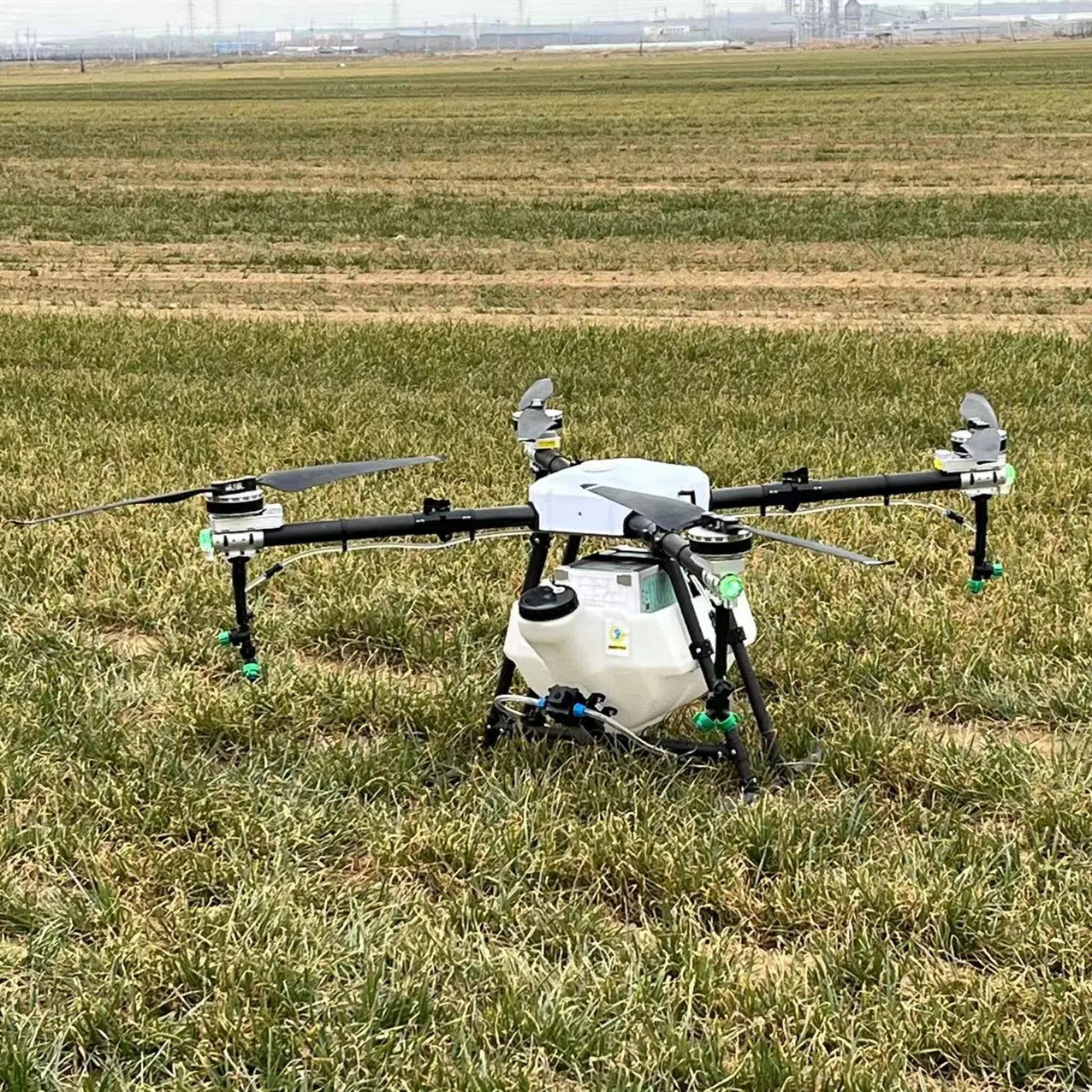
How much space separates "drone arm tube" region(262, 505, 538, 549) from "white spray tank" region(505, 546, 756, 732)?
0.21m

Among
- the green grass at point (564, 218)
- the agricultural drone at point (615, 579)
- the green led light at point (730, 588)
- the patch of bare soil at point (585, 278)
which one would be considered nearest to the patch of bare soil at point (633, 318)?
the patch of bare soil at point (585, 278)

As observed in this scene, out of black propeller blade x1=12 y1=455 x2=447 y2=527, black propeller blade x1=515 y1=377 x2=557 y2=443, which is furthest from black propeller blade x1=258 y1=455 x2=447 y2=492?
black propeller blade x1=515 y1=377 x2=557 y2=443

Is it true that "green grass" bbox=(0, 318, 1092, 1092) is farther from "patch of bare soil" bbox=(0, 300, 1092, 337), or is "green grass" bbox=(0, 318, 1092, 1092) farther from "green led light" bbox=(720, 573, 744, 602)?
"patch of bare soil" bbox=(0, 300, 1092, 337)

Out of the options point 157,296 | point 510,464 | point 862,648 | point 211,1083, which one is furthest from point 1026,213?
point 211,1083

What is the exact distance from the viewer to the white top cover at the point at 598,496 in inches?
152

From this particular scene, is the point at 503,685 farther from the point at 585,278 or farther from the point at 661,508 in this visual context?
the point at 585,278

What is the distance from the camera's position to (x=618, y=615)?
390 centimetres

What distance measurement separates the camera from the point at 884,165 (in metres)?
28.6

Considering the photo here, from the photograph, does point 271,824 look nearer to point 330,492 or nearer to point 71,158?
point 330,492

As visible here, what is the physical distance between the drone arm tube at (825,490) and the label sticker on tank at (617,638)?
52cm

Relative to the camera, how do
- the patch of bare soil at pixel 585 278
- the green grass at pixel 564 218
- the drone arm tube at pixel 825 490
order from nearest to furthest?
the drone arm tube at pixel 825 490
the patch of bare soil at pixel 585 278
the green grass at pixel 564 218

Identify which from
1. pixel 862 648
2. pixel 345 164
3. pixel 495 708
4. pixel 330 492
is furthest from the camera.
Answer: pixel 345 164

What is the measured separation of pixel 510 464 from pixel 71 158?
30.1 m

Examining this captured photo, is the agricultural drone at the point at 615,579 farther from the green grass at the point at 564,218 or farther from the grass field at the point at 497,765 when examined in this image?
the green grass at the point at 564,218
